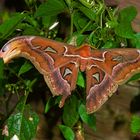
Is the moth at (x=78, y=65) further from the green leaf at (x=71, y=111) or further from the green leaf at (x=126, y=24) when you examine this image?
the green leaf at (x=71, y=111)

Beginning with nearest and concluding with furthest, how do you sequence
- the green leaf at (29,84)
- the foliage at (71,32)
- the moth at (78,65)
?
the moth at (78,65)
the foliage at (71,32)
the green leaf at (29,84)

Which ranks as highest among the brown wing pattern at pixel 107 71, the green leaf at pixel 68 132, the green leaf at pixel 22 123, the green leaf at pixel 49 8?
the green leaf at pixel 49 8

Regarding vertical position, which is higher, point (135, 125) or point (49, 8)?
point (49, 8)

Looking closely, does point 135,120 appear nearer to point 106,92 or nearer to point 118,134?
point 106,92

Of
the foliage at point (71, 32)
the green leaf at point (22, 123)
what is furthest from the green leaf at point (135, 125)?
the green leaf at point (22, 123)

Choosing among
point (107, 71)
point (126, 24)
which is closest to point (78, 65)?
point (107, 71)

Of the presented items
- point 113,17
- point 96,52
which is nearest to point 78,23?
point 113,17

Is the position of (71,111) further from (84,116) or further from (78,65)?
(78,65)
